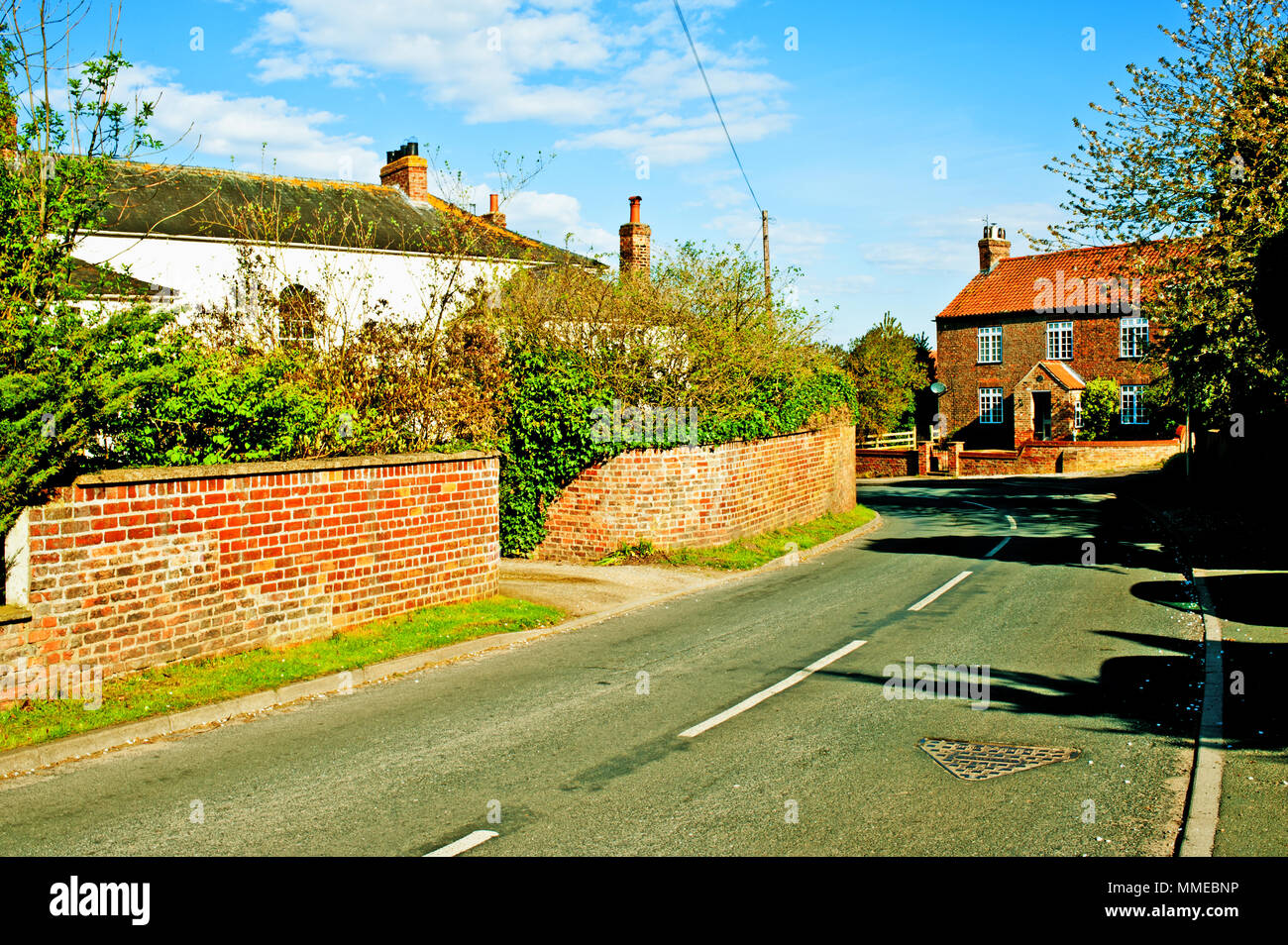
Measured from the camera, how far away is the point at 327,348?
12484mm

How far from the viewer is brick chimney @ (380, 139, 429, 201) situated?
87.6 ft

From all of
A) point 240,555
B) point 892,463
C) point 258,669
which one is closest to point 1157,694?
point 258,669

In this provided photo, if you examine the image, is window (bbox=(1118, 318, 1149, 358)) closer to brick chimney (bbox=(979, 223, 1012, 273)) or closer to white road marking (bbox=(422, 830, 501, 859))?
brick chimney (bbox=(979, 223, 1012, 273))

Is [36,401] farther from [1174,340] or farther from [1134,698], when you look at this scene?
[1174,340]

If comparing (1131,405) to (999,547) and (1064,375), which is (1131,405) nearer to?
(1064,375)

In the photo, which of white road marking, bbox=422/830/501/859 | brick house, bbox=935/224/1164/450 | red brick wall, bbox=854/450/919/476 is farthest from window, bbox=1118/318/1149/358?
white road marking, bbox=422/830/501/859

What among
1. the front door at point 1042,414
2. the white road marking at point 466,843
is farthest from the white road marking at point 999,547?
the front door at point 1042,414

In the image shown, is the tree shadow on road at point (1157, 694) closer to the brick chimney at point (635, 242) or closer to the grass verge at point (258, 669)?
the grass verge at point (258, 669)

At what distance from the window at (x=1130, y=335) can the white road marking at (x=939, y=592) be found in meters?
40.8

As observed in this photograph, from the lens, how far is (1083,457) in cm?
4109

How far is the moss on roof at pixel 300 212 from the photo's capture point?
17.5 m

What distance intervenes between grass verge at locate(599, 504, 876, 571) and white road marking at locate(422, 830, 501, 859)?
10640 millimetres
